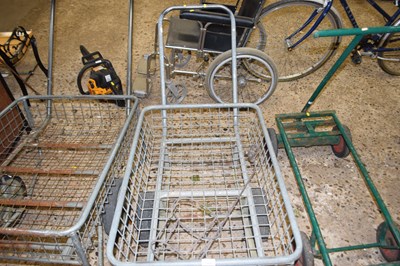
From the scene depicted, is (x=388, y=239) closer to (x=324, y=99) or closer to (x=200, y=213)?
(x=200, y=213)

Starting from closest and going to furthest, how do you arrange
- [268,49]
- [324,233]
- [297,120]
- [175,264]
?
[175,264]
[324,233]
[297,120]
[268,49]

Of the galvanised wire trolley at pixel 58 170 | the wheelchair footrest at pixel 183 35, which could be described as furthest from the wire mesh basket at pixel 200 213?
the wheelchair footrest at pixel 183 35

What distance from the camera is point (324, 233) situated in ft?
5.13

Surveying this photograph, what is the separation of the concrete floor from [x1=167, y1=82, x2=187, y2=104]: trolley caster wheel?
94 millimetres

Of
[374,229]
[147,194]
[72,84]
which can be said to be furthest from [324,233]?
[72,84]

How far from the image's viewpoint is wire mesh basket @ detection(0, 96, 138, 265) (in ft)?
3.81

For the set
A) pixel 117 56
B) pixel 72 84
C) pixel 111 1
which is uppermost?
pixel 111 1

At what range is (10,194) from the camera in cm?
151

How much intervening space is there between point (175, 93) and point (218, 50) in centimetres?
43

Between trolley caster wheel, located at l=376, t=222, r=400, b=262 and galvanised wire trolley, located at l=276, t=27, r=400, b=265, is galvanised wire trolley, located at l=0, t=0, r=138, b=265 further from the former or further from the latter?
trolley caster wheel, located at l=376, t=222, r=400, b=262

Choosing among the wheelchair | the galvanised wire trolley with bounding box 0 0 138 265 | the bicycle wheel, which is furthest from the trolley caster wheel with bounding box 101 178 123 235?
the bicycle wheel

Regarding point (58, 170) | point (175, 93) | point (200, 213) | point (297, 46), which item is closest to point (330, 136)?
point (200, 213)

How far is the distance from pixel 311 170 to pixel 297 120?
329 mm

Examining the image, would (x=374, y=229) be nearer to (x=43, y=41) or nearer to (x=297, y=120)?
(x=297, y=120)
